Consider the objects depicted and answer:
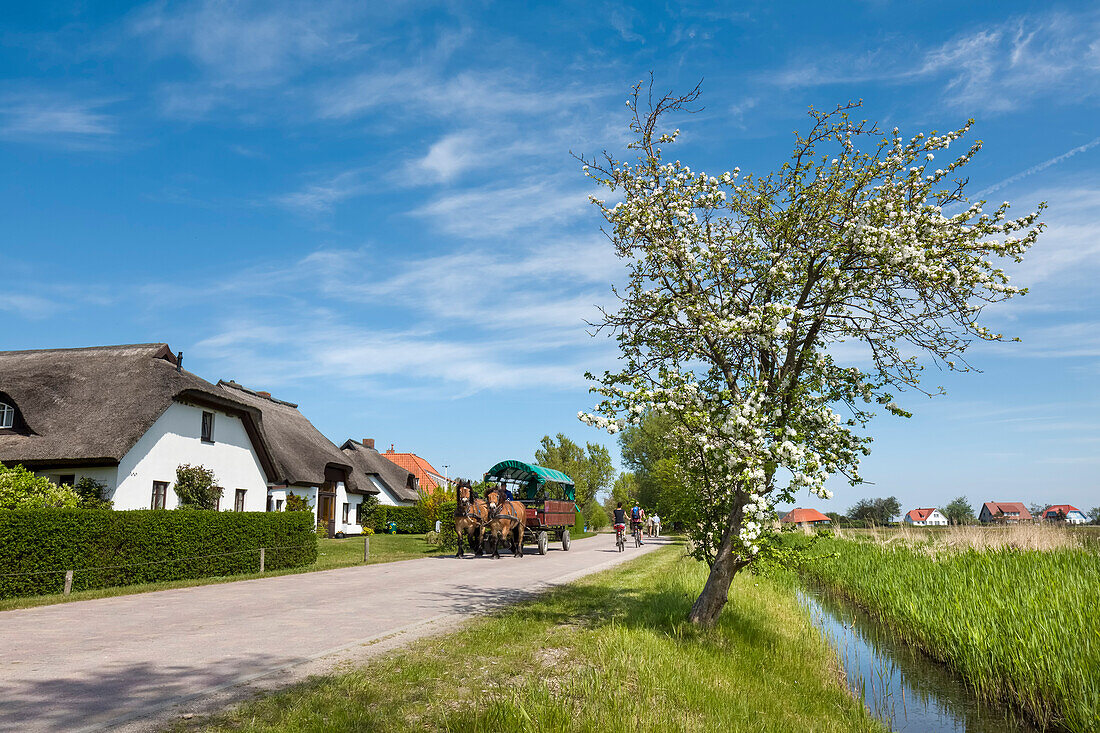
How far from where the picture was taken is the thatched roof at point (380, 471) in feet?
159

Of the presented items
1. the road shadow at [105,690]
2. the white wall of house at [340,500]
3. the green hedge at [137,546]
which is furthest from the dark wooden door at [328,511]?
the road shadow at [105,690]

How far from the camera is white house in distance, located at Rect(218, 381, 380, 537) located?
1337 inches

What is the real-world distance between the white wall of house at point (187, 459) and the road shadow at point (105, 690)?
17.5m

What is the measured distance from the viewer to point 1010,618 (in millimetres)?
9375

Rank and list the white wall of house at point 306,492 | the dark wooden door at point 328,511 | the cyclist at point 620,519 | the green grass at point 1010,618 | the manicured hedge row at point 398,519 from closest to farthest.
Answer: the green grass at point 1010,618 < the cyclist at point 620,519 < the white wall of house at point 306,492 < the dark wooden door at point 328,511 < the manicured hedge row at point 398,519

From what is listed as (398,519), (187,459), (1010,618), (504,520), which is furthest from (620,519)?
(1010,618)

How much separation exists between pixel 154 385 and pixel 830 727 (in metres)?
24.3

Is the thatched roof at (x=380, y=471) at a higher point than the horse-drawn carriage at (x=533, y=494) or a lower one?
higher

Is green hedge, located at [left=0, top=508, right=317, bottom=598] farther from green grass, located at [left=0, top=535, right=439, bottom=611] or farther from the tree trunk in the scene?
the tree trunk

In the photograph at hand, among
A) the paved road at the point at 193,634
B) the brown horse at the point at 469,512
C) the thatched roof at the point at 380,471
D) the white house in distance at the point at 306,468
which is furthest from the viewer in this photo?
the thatched roof at the point at 380,471

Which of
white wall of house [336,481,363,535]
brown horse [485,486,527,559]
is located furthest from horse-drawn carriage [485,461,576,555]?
white wall of house [336,481,363,535]

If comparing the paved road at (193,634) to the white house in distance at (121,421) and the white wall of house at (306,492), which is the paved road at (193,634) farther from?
the white wall of house at (306,492)

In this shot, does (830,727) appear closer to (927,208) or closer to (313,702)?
(313,702)

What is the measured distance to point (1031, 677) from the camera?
815cm
